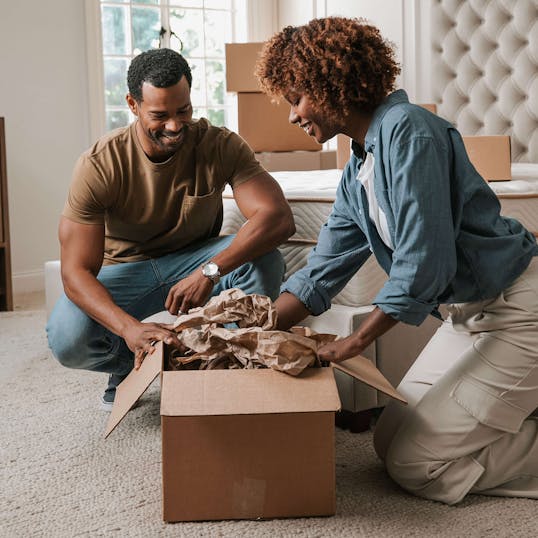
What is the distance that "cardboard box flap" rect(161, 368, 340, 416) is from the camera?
5.19ft

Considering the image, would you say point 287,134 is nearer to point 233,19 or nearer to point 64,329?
point 233,19

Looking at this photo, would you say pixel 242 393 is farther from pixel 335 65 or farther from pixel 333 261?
pixel 335 65

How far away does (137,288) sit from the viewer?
237cm

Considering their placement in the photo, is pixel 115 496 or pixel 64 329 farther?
pixel 64 329

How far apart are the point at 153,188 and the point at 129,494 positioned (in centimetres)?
86

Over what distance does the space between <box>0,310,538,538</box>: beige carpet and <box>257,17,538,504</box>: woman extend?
87mm

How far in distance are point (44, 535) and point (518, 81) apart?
324cm

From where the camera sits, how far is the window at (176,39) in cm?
489

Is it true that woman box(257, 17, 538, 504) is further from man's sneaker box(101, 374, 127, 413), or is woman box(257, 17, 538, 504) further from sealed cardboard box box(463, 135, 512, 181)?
sealed cardboard box box(463, 135, 512, 181)

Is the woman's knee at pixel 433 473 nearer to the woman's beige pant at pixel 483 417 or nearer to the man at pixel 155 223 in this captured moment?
the woman's beige pant at pixel 483 417

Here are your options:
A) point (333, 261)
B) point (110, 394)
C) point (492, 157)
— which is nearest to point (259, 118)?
point (492, 157)

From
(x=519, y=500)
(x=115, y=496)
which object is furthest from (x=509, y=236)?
(x=115, y=496)

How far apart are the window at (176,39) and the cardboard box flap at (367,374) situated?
337 cm

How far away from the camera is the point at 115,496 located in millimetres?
1842
